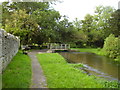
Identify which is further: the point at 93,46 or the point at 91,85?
the point at 93,46

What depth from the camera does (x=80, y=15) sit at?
43.5m

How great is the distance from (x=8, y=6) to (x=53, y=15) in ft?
27.4

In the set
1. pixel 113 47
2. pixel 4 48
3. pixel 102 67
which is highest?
pixel 4 48

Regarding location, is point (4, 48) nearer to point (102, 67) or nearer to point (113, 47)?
point (102, 67)

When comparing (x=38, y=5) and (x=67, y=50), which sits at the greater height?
(x=38, y=5)

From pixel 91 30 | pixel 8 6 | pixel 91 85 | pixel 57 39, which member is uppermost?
pixel 8 6

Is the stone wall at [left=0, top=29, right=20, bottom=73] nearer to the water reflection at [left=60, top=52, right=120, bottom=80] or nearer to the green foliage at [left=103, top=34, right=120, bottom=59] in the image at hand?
the water reflection at [left=60, top=52, right=120, bottom=80]

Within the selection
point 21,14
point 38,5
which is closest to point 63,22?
point 38,5

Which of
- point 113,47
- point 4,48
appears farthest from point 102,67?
point 113,47

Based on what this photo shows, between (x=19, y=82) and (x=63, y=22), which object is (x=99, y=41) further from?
(x=19, y=82)

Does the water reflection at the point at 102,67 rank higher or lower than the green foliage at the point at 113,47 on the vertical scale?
lower

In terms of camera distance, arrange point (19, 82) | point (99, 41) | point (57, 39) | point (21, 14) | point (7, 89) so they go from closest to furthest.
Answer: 1. point (7, 89)
2. point (19, 82)
3. point (21, 14)
4. point (57, 39)
5. point (99, 41)

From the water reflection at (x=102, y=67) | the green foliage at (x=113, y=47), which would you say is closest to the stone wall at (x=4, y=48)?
the water reflection at (x=102, y=67)

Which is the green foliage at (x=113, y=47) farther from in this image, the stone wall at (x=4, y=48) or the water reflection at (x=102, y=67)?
the stone wall at (x=4, y=48)
